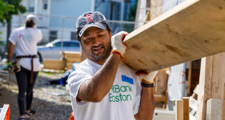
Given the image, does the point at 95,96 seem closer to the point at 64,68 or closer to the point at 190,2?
the point at 190,2

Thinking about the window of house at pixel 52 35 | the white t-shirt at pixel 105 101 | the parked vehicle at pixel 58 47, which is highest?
the window of house at pixel 52 35

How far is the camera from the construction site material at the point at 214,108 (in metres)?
2.38

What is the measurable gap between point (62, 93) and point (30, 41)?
2956mm

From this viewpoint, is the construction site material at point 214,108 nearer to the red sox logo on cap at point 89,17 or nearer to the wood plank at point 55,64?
the red sox logo on cap at point 89,17

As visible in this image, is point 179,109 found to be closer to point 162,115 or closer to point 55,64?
point 162,115

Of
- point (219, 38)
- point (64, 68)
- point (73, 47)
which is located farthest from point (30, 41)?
point (73, 47)

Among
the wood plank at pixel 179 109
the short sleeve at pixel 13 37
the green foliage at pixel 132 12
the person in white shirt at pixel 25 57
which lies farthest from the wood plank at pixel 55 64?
the green foliage at pixel 132 12

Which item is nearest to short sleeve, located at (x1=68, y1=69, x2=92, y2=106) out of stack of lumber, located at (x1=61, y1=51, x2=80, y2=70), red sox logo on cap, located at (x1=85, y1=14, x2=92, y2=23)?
red sox logo on cap, located at (x1=85, y1=14, x2=92, y2=23)

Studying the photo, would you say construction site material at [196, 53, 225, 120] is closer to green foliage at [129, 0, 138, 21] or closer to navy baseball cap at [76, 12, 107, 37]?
navy baseball cap at [76, 12, 107, 37]

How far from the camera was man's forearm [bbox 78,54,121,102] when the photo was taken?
1537 mm

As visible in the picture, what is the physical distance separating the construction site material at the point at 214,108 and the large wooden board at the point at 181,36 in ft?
2.52

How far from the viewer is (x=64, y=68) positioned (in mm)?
11750

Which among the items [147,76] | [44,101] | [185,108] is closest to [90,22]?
[147,76]

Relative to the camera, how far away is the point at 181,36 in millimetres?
1448
